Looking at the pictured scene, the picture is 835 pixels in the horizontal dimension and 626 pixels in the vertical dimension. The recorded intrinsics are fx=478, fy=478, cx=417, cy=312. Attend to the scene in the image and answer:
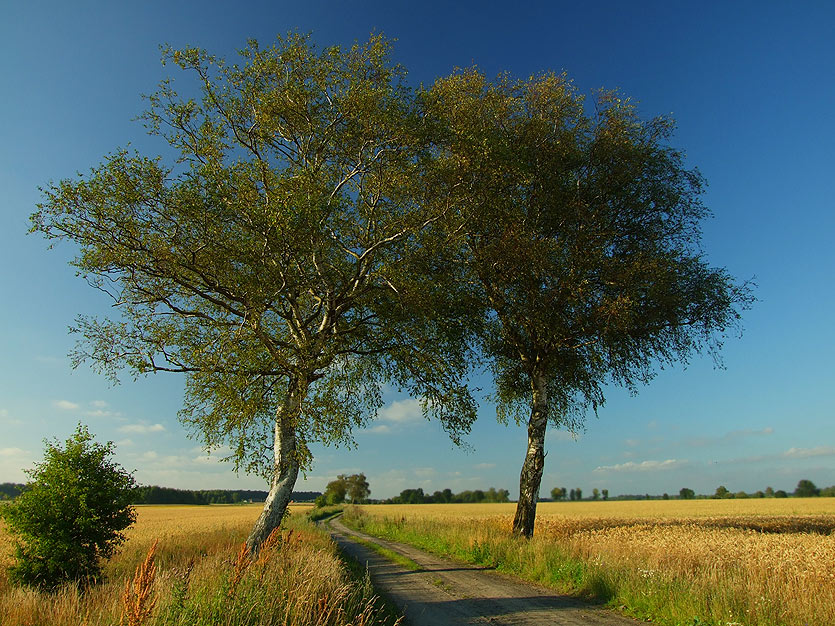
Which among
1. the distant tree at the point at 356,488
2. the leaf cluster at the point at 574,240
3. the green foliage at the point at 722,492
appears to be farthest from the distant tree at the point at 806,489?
the leaf cluster at the point at 574,240

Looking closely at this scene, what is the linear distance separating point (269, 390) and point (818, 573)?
582 inches

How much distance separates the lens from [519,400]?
2414cm

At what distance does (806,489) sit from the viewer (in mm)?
115500

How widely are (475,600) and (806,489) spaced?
14423cm

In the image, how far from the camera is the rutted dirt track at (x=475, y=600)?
9367mm

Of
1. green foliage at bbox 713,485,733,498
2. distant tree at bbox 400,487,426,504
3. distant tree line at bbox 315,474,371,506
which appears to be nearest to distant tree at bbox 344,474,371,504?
distant tree line at bbox 315,474,371,506

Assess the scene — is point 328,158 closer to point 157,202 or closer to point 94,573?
point 157,202

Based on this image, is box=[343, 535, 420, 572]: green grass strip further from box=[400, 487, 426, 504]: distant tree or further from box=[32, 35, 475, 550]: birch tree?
box=[400, 487, 426, 504]: distant tree

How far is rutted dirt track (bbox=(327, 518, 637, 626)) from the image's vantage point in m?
9.37

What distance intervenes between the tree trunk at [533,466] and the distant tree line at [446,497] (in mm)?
121970

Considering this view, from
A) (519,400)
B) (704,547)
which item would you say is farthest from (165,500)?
(704,547)

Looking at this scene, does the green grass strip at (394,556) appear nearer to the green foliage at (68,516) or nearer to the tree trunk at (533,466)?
the tree trunk at (533,466)

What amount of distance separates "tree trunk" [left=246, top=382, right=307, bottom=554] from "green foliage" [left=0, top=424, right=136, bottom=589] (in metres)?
3.70

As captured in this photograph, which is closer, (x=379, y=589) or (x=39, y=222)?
(x=379, y=589)
